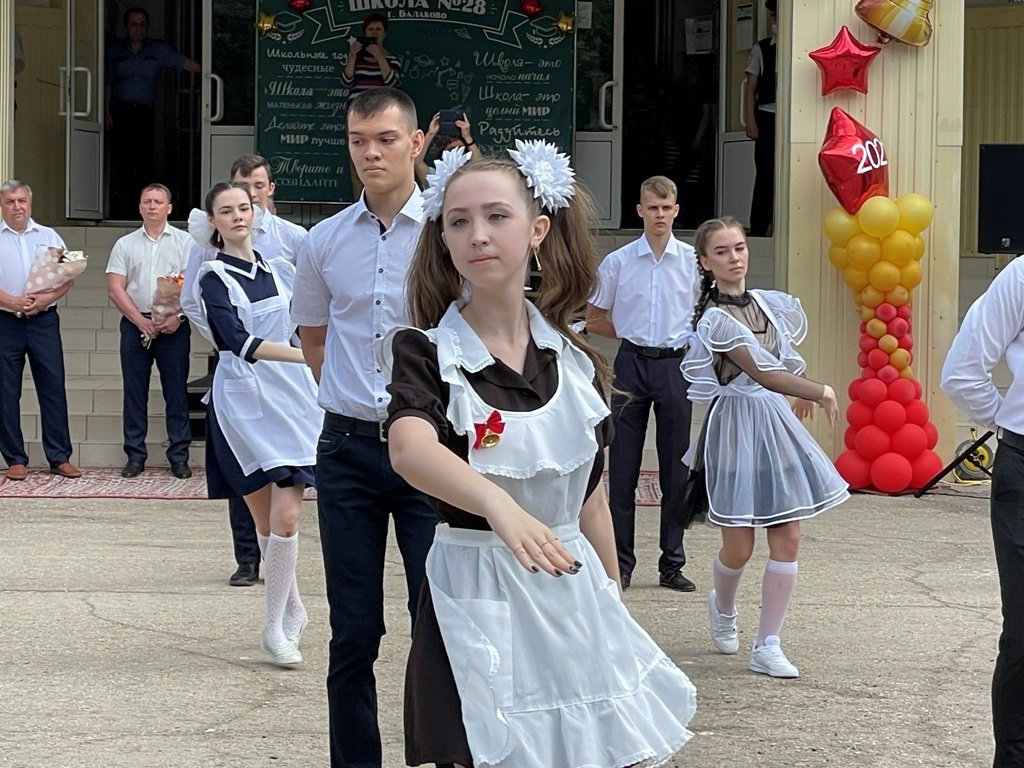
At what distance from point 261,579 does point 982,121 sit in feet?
33.4

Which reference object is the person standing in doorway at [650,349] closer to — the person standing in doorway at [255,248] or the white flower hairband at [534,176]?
the person standing in doorway at [255,248]

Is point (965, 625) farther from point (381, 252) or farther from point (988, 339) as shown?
point (381, 252)

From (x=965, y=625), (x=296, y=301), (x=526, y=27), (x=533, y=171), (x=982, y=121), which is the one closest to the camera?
(x=533, y=171)

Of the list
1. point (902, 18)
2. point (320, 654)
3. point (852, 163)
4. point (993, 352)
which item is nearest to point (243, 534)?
point (320, 654)

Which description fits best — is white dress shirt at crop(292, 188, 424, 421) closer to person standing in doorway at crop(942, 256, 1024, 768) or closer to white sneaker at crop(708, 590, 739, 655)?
person standing in doorway at crop(942, 256, 1024, 768)

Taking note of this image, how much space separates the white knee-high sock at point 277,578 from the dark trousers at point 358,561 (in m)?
1.70

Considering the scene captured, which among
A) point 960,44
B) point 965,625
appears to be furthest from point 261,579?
point 960,44

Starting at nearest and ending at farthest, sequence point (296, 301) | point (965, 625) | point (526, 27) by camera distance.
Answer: point (296, 301), point (965, 625), point (526, 27)

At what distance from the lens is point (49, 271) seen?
10828 millimetres

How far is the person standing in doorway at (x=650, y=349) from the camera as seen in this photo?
25.4ft

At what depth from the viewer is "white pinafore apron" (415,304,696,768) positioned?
9.50 feet

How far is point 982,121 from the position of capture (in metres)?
15.5

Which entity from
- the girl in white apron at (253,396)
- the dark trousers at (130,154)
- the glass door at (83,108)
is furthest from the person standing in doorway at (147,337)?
the dark trousers at (130,154)

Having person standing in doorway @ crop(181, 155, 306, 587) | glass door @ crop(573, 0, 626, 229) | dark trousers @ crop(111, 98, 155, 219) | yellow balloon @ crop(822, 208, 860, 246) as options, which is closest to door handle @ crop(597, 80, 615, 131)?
glass door @ crop(573, 0, 626, 229)
